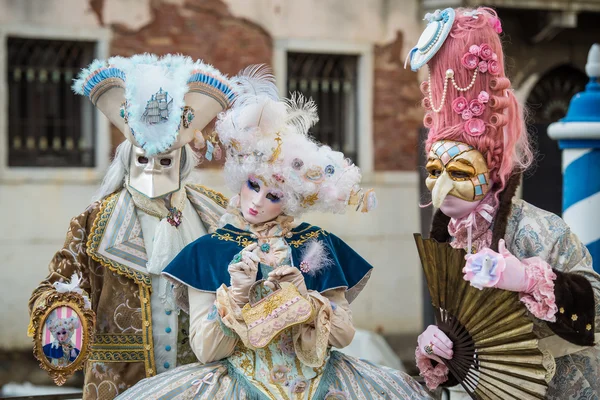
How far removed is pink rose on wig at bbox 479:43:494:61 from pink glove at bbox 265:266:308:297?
97 cm

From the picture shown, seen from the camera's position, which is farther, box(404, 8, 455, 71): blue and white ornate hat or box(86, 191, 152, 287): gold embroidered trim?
box(86, 191, 152, 287): gold embroidered trim

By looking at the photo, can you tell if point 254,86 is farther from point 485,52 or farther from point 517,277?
point 517,277

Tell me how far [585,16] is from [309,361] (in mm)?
8647

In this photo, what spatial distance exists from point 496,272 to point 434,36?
2.86 feet

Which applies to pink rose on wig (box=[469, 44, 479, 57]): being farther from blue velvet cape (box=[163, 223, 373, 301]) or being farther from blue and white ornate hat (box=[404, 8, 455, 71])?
blue velvet cape (box=[163, 223, 373, 301])

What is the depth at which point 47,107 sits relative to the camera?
9.26 meters

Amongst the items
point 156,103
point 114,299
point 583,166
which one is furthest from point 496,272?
point 583,166

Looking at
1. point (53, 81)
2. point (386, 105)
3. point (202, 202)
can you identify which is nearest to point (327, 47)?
point (386, 105)

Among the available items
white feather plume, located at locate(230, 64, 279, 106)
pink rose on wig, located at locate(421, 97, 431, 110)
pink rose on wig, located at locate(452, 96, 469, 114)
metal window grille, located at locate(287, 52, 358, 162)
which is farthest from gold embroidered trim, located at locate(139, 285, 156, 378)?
metal window grille, located at locate(287, 52, 358, 162)

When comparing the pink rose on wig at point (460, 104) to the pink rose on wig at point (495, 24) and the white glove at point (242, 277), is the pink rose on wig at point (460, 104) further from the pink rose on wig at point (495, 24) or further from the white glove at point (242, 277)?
the white glove at point (242, 277)

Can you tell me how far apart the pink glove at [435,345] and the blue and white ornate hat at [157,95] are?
1.21 metres

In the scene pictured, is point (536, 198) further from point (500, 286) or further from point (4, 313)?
point (4, 313)

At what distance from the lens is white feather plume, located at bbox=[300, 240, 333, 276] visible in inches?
141

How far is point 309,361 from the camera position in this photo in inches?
137
